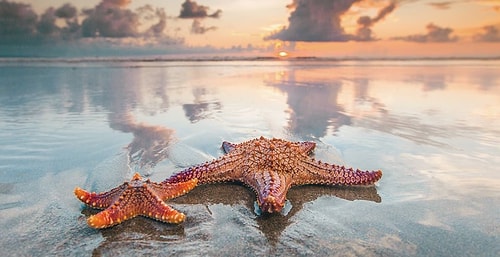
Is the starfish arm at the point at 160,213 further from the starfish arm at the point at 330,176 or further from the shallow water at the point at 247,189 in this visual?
the starfish arm at the point at 330,176

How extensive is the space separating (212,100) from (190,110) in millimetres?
1898

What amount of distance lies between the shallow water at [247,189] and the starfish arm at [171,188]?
14cm

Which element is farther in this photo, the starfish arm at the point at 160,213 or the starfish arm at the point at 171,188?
the starfish arm at the point at 171,188

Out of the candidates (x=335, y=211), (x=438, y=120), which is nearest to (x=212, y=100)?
(x=438, y=120)

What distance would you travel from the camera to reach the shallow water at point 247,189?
2705mm

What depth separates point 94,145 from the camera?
209 inches

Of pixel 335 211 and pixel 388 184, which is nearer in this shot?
pixel 335 211

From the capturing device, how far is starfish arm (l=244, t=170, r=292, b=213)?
114 inches

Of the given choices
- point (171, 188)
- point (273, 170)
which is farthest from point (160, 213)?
point (273, 170)

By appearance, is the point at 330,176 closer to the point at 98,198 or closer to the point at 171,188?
the point at 171,188

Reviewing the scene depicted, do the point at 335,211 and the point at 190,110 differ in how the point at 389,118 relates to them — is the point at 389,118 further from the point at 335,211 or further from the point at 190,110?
the point at 335,211

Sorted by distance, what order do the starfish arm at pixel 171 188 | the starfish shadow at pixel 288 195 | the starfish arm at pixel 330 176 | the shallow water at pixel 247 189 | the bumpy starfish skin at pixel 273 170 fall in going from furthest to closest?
the starfish arm at pixel 330 176 < the bumpy starfish skin at pixel 273 170 < the starfish shadow at pixel 288 195 < the starfish arm at pixel 171 188 < the shallow water at pixel 247 189

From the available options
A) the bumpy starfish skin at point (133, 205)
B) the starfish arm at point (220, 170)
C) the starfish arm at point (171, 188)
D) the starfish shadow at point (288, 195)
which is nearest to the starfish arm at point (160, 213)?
the bumpy starfish skin at point (133, 205)

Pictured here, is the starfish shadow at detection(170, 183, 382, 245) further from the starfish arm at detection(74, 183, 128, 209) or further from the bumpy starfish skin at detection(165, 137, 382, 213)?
the starfish arm at detection(74, 183, 128, 209)
